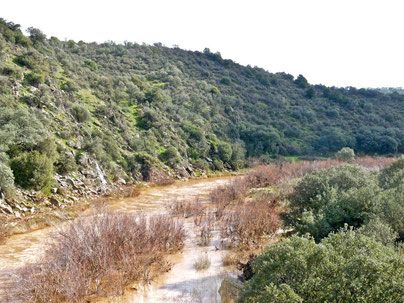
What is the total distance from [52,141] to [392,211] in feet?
82.9

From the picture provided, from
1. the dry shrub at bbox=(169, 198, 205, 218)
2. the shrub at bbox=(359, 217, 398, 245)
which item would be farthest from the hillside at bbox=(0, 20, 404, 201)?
the shrub at bbox=(359, 217, 398, 245)

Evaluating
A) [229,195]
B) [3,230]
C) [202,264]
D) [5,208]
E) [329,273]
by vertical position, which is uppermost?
[329,273]

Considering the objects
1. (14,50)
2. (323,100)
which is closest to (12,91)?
(14,50)

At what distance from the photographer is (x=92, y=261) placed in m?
15.5

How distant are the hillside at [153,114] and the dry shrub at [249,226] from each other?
14106 millimetres

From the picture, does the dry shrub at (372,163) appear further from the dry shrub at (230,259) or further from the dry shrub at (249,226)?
the dry shrub at (230,259)

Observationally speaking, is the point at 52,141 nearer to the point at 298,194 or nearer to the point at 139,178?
the point at 139,178

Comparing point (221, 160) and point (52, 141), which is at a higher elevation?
point (52, 141)

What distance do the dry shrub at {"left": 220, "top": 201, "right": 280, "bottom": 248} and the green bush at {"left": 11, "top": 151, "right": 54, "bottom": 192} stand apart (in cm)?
1378

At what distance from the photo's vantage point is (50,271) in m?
14.2

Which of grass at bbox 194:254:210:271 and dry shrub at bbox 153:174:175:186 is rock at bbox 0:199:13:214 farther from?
dry shrub at bbox 153:174:175:186

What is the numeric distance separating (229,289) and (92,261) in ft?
16.7

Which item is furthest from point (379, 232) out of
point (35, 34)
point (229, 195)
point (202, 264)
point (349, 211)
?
point (35, 34)

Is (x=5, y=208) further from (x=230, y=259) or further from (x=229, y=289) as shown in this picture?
(x=229, y=289)
